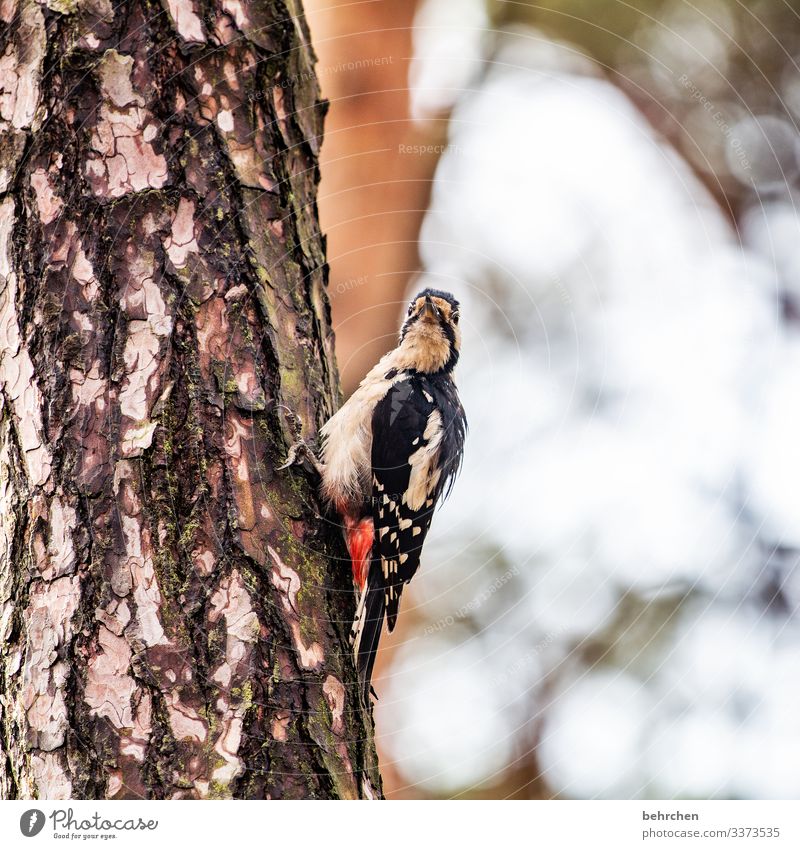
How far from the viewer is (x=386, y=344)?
112 inches

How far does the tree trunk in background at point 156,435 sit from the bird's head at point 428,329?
28.6 inches

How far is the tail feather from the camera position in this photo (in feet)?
5.60

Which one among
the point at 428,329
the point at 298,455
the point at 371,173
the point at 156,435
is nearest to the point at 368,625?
the point at 298,455

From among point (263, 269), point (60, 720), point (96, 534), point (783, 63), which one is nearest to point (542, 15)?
point (783, 63)

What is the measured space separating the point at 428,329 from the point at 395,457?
43cm

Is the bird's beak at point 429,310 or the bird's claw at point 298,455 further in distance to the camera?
the bird's beak at point 429,310

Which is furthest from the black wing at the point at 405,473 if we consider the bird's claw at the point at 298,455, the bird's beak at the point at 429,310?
the bird's claw at the point at 298,455

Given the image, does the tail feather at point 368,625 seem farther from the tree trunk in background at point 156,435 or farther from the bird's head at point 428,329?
the bird's head at point 428,329

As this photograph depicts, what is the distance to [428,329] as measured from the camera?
2393 millimetres

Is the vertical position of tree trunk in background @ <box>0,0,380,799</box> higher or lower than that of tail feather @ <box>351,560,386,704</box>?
higher

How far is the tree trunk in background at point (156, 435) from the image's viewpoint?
136 centimetres

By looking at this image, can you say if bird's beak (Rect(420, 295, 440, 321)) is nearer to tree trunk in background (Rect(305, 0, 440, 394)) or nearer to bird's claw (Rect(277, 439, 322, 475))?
tree trunk in background (Rect(305, 0, 440, 394))

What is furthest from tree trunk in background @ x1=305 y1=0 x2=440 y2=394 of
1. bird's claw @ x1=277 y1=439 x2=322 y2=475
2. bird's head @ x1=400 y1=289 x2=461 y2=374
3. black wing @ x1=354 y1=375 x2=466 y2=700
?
bird's claw @ x1=277 y1=439 x2=322 y2=475
